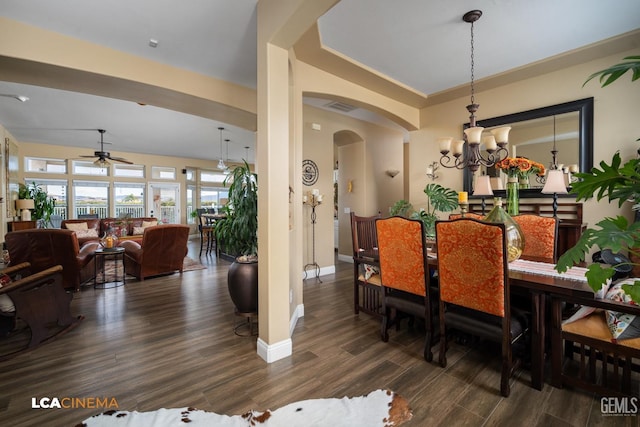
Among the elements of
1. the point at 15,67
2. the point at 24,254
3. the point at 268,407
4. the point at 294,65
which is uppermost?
the point at 294,65

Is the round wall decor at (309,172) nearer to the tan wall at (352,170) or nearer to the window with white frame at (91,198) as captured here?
the tan wall at (352,170)

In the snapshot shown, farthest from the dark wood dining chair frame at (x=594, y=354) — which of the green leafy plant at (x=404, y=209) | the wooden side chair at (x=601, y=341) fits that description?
the green leafy plant at (x=404, y=209)

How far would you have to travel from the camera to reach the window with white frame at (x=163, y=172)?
9.38m

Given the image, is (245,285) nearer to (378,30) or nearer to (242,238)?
(242,238)

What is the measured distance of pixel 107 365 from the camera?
7.22ft

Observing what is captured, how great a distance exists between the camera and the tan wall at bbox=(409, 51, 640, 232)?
3.10 metres

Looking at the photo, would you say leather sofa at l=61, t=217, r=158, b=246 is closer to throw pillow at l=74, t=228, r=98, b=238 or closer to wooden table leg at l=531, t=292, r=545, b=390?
throw pillow at l=74, t=228, r=98, b=238

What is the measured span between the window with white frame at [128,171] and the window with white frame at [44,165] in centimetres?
120

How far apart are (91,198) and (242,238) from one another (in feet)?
27.4

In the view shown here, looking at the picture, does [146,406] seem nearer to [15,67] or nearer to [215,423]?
[215,423]

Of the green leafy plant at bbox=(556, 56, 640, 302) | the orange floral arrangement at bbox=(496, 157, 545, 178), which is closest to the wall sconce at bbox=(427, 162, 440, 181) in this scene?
the orange floral arrangement at bbox=(496, 157, 545, 178)

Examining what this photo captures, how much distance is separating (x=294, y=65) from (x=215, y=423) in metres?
3.18

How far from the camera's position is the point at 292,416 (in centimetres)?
165

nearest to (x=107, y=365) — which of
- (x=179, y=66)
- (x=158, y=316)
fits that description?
(x=158, y=316)
